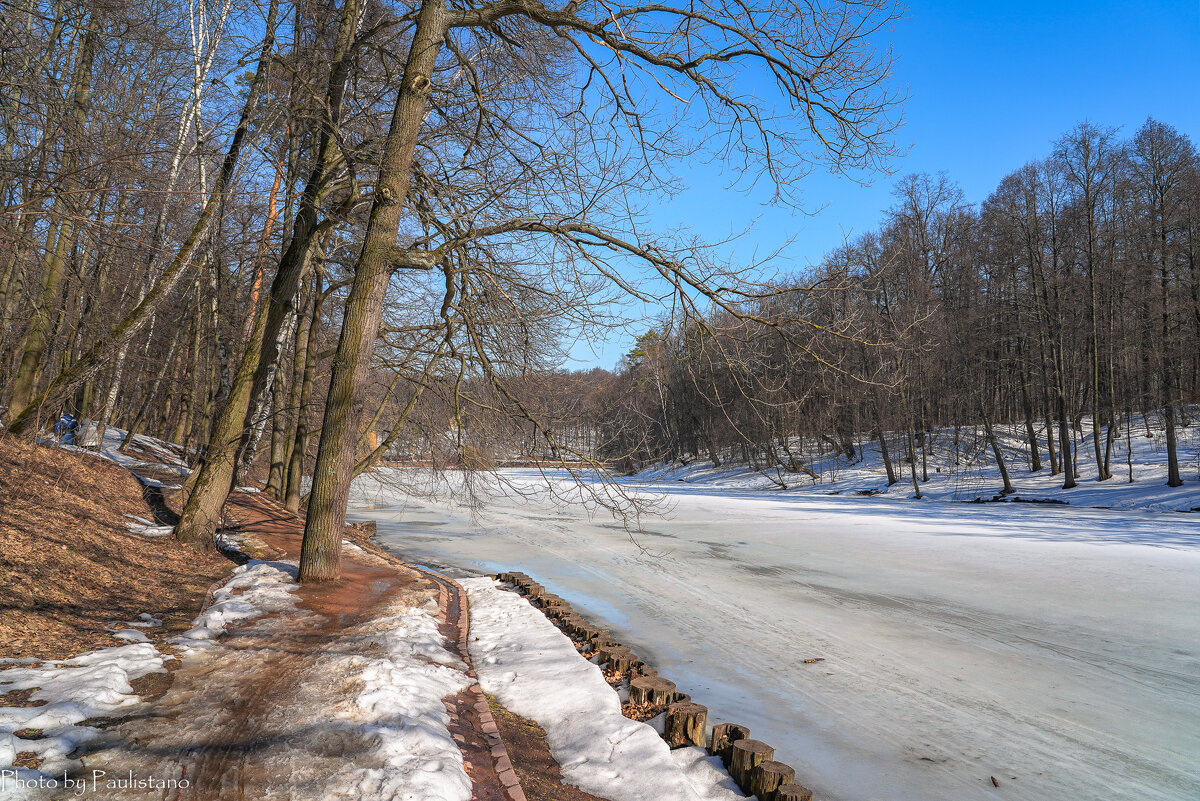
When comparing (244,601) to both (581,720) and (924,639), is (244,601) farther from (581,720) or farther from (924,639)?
(924,639)

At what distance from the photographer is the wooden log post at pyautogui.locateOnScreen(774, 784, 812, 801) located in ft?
11.0

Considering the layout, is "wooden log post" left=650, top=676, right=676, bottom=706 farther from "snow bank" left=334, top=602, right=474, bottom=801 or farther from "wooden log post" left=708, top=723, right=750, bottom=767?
"snow bank" left=334, top=602, right=474, bottom=801

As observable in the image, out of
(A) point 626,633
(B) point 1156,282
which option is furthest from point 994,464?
(A) point 626,633

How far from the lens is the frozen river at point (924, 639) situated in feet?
14.7

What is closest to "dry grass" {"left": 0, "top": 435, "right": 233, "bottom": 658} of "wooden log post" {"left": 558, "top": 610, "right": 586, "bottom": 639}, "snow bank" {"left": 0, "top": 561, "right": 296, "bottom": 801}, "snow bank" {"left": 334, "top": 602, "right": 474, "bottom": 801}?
"snow bank" {"left": 0, "top": 561, "right": 296, "bottom": 801}

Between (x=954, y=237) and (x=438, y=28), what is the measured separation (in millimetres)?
34836

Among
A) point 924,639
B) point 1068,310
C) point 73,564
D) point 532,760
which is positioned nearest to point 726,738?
point 532,760

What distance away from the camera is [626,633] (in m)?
7.48

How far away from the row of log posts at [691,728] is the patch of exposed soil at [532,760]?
0.78m

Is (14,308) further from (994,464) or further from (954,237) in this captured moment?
(954,237)

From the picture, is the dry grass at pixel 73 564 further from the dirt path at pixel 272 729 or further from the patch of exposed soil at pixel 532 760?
the patch of exposed soil at pixel 532 760

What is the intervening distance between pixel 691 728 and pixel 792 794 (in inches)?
36.3

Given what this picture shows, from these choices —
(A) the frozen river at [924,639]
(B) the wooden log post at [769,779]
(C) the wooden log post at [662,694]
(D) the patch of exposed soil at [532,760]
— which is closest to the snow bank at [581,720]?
(D) the patch of exposed soil at [532,760]

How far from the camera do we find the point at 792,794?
132 inches
